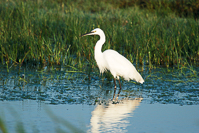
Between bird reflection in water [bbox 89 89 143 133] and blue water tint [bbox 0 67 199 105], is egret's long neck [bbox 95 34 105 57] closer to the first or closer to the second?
blue water tint [bbox 0 67 199 105]

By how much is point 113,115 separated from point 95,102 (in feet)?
2.54

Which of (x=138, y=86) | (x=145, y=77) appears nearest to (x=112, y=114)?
(x=138, y=86)

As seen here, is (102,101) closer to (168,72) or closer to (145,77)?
(145,77)

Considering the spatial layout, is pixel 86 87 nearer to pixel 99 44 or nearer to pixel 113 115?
pixel 99 44

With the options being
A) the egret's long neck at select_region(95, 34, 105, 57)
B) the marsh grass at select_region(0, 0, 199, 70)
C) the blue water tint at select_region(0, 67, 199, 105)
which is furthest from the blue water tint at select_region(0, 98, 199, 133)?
the marsh grass at select_region(0, 0, 199, 70)

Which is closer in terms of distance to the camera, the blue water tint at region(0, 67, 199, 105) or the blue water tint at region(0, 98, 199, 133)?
the blue water tint at region(0, 98, 199, 133)

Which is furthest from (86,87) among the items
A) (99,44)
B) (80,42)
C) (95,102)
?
(80,42)

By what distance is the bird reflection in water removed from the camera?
Answer: 3998mm

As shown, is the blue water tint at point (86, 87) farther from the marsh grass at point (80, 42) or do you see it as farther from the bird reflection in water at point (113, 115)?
the marsh grass at point (80, 42)

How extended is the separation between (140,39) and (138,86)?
2.38 m

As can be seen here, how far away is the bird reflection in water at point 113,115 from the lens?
157 inches

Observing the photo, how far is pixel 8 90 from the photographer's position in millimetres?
5789

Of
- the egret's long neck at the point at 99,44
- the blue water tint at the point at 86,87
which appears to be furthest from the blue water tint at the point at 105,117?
the egret's long neck at the point at 99,44

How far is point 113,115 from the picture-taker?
4.55 metres
